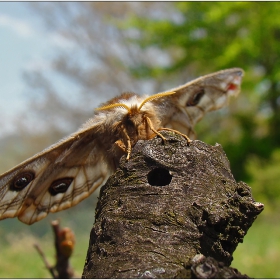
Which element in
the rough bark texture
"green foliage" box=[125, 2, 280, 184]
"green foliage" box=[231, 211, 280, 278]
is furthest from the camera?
"green foliage" box=[125, 2, 280, 184]

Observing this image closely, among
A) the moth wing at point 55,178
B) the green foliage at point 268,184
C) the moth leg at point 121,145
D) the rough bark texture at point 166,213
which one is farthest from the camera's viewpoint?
the green foliage at point 268,184

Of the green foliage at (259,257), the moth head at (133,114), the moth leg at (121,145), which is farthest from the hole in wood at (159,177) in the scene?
the green foliage at (259,257)

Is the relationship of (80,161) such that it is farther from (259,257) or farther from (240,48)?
(240,48)

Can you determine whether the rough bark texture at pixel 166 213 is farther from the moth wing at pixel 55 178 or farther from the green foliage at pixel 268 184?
the green foliage at pixel 268 184

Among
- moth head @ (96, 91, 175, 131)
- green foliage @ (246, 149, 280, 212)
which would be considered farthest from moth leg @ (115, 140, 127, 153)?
green foliage @ (246, 149, 280, 212)

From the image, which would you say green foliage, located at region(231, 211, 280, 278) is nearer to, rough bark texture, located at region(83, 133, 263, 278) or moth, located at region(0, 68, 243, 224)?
moth, located at region(0, 68, 243, 224)

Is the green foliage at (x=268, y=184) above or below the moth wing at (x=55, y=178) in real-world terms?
above

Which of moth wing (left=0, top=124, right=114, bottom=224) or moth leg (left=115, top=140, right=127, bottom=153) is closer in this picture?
moth wing (left=0, top=124, right=114, bottom=224)

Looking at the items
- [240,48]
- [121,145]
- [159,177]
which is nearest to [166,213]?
[159,177]
